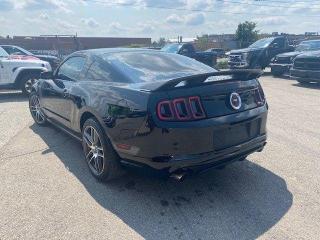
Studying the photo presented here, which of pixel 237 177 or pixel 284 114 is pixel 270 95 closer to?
pixel 284 114

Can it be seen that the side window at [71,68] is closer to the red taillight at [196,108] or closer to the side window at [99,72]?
the side window at [99,72]

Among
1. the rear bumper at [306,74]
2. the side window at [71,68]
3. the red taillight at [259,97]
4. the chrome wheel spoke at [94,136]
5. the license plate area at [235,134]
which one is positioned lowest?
the rear bumper at [306,74]

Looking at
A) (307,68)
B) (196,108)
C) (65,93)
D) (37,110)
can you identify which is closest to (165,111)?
(196,108)

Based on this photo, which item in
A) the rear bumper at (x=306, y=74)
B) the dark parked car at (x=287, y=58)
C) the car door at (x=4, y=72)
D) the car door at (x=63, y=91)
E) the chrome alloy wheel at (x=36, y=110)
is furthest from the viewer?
the dark parked car at (x=287, y=58)

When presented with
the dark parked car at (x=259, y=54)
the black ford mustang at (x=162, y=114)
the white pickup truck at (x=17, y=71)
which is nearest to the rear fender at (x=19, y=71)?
the white pickup truck at (x=17, y=71)

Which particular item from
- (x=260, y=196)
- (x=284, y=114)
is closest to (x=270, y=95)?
(x=284, y=114)

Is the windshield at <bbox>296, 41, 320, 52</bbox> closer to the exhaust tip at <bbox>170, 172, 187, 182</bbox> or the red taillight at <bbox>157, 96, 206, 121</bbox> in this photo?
the red taillight at <bbox>157, 96, 206, 121</bbox>

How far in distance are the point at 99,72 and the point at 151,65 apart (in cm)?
65

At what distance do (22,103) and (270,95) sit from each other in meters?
7.41

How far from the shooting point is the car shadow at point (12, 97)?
995cm

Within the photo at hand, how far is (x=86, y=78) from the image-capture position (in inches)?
167

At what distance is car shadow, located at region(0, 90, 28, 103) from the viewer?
995cm

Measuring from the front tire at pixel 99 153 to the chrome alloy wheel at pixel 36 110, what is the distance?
8.17 ft

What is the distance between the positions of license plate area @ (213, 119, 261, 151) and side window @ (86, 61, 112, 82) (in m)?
1.44
